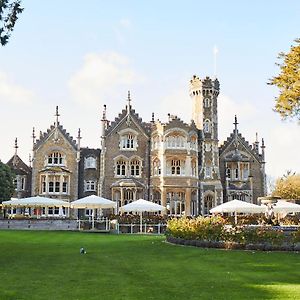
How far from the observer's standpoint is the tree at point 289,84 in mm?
27219

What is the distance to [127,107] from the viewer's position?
A: 2349 inches

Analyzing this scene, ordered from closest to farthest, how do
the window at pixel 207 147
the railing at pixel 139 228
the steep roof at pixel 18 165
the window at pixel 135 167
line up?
the railing at pixel 139 228
the window at pixel 135 167
the window at pixel 207 147
the steep roof at pixel 18 165

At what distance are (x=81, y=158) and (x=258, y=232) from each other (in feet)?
129

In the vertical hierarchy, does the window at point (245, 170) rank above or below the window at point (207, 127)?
below

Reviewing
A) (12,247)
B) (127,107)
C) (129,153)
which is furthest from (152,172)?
(12,247)

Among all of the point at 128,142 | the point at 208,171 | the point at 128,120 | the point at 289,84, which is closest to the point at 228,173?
the point at 208,171

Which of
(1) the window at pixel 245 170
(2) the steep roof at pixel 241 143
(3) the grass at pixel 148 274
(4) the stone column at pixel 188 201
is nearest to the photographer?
(3) the grass at pixel 148 274

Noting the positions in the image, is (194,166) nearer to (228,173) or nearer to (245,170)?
(228,173)

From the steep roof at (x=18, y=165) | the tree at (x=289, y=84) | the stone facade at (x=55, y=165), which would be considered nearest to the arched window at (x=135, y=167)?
the stone facade at (x=55, y=165)

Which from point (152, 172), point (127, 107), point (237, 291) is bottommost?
point (237, 291)

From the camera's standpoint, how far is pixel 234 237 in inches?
918

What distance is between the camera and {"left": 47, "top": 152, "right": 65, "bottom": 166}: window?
192ft

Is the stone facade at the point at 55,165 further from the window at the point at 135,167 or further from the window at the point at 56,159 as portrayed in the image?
the window at the point at 135,167

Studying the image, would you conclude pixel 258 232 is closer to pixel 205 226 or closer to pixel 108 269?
pixel 205 226
